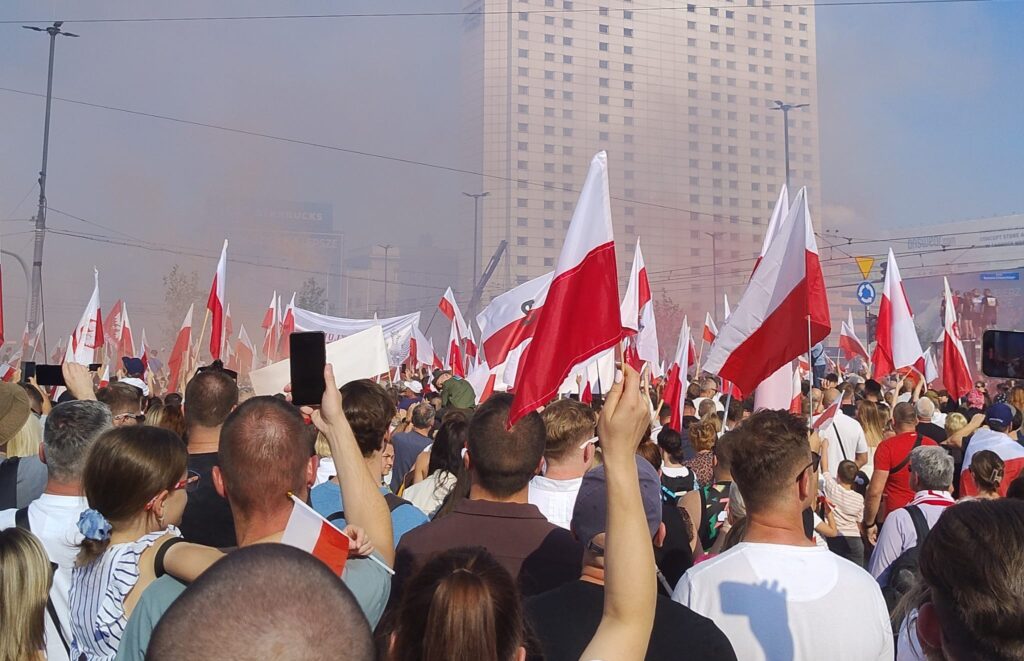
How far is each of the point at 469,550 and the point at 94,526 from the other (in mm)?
1220

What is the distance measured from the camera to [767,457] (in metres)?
2.83

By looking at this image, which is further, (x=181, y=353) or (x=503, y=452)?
(x=181, y=353)

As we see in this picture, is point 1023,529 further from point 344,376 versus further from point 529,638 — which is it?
point 344,376

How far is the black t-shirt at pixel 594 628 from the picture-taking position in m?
2.20

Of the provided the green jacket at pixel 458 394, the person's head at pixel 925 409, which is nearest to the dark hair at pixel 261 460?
the person's head at pixel 925 409

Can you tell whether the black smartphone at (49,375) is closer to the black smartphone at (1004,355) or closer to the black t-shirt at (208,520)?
the black t-shirt at (208,520)

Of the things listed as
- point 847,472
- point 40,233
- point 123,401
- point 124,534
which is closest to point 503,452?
point 124,534

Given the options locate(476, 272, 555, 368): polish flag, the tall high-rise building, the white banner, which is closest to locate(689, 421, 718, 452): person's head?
locate(476, 272, 555, 368): polish flag

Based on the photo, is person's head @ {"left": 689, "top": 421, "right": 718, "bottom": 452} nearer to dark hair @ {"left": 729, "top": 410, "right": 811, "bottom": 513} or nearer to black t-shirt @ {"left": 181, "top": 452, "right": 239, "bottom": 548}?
dark hair @ {"left": 729, "top": 410, "right": 811, "bottom": 513}

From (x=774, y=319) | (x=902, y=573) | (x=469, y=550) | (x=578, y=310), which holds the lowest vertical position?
(x=902, y=573)

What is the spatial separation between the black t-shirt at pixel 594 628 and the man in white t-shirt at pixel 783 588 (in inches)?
14.4

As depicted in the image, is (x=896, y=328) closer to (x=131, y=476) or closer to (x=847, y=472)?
(x=847, y=472)

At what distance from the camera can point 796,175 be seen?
260 ft

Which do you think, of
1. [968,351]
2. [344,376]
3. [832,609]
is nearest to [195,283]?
[968,351]
